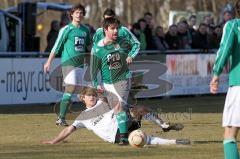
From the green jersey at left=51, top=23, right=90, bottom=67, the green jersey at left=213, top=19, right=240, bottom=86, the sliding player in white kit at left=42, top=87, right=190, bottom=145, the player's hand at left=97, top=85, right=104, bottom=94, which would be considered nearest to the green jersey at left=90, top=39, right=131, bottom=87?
the player's hand at left=97, top=85, right=104, bottom=94

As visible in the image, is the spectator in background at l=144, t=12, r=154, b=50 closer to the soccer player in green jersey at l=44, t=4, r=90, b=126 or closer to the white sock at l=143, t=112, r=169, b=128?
the soccer player in green jersey at l=44, t=4, r=90, b=126

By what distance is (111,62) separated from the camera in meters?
15.0

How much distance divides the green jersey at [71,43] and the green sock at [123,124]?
3.72m

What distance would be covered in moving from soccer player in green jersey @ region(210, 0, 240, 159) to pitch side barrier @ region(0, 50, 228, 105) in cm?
872

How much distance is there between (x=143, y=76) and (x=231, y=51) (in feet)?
47.4

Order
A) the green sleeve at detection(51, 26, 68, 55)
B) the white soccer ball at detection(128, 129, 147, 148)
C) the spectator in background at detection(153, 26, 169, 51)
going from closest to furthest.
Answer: the white soccer ball at detection(128, 129, 147, 148)
the green sleeve at detection(51, 26, 68, 55)
the spectator in background at detection(153, 26, 169, 51)

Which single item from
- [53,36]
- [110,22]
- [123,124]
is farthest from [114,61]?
[53,36]

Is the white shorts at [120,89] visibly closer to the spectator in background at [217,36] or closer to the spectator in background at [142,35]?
the spectator in background at [142,35]

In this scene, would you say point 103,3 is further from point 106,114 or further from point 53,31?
point 106,114

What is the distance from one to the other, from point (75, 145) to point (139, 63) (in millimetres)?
11484

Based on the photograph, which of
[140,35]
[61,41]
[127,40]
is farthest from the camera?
[140,35]

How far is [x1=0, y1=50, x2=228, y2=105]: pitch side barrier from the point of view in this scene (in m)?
23.5

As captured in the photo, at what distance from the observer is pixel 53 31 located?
2594 cm

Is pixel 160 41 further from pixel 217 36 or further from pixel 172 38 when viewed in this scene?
pixel 217 36
